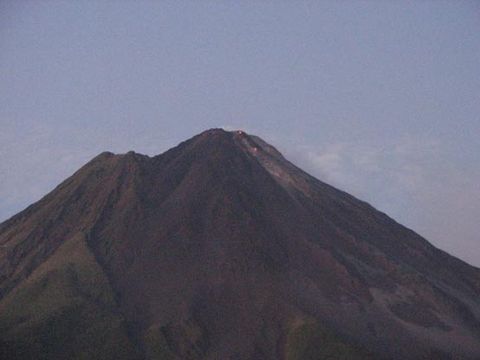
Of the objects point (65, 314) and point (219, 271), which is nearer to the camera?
point (65, 314)

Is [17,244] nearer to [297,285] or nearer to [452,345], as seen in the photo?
[297,285]

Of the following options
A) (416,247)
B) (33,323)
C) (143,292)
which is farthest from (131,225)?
(416,247)

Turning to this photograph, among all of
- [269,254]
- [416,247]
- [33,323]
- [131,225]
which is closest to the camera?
[33,323]

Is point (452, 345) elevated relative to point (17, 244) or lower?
lower

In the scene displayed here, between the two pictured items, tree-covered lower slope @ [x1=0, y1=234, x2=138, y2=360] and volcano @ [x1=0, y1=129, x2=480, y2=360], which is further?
volcano @ [x1=0, y1=129, x2=480, y2=360]

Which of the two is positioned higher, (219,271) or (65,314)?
(219,271)

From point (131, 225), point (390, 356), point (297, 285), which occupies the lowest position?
point (390, 356)

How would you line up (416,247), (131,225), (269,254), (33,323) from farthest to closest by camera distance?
(416,247)
(131,225)
(269,254)
(33,323)

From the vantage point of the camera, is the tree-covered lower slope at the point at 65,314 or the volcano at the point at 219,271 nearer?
the tree-covered lower slope at the point at 65,314
